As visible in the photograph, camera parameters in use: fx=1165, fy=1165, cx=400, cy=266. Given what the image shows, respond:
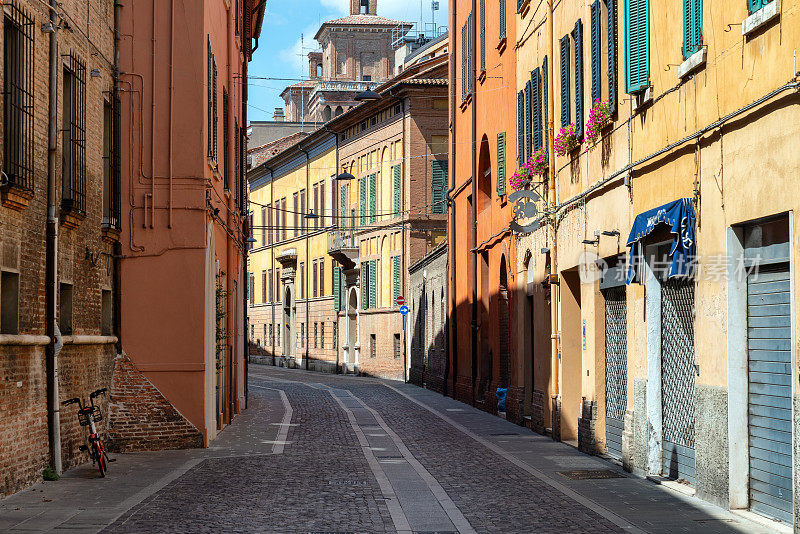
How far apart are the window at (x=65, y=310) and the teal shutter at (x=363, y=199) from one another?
120 ft

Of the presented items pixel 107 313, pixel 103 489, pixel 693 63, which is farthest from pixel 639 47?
pixel 107 313

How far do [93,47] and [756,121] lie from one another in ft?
31.9

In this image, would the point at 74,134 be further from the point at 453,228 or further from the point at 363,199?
the point at 363,199

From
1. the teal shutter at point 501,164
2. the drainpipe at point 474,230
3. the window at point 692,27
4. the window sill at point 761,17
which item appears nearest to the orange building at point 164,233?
the window at point 692,27

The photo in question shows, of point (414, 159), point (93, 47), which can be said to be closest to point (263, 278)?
point (414, 159)

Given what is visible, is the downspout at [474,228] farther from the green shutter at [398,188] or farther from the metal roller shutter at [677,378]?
the green shutter at [398,188]

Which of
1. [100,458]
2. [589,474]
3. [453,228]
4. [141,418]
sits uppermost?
[453,228]

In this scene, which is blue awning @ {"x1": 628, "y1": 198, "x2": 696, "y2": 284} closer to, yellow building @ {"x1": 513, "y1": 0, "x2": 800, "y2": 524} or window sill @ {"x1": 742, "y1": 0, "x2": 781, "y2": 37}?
yellow building @ {"x1": 513, "y1": 0, "x2": 800, "y2": 524}

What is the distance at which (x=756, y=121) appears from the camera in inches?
416

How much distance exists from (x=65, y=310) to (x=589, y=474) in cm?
710

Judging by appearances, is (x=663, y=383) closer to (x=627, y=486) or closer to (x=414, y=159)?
(x=627, y=486)

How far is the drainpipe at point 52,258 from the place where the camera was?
13852 millimetres

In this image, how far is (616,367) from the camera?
1658 centimetres

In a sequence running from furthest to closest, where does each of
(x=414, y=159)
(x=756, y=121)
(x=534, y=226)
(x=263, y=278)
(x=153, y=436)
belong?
(x=263, y=278)
(x=414, y=159)
(x=534, y=226)
(x=153, y=436)
(x=756, y=121)
